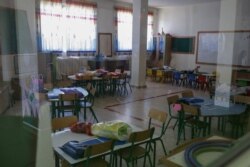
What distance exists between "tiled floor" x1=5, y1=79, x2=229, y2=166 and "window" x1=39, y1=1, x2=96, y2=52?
2529 mm

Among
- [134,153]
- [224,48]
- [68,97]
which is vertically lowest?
[134,153]

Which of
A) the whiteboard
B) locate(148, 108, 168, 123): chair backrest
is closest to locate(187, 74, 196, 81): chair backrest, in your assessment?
the whiteboard

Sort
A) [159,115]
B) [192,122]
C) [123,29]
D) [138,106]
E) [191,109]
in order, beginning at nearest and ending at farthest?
[159,115]
[191,109]
[192,122]
[138,106]
[123,29]

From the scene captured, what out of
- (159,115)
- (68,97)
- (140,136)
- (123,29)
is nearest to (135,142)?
(140,136)

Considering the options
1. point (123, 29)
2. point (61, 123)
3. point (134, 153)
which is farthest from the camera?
point (123, 29)

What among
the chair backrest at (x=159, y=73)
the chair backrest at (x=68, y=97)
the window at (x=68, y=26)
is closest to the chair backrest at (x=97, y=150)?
the chair backrest at (x=68, y=97)

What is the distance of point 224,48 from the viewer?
9125 mm

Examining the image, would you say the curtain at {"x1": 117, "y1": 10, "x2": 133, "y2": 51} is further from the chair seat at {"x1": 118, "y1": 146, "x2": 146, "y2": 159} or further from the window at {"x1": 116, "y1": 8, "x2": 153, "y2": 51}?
the chair seat at {"x1": 118, "y1": 146, "x2": 146, "y2": 159}

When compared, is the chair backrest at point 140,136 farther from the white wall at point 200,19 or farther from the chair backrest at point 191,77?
the white wall at point 200,19

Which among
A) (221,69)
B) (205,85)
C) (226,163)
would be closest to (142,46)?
(205,85)

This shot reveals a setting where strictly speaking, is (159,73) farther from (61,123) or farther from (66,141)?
(66,141)

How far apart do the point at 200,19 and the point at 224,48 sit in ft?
5.20

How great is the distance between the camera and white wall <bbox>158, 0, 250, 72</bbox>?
829 centimetres

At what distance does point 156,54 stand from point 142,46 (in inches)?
118
